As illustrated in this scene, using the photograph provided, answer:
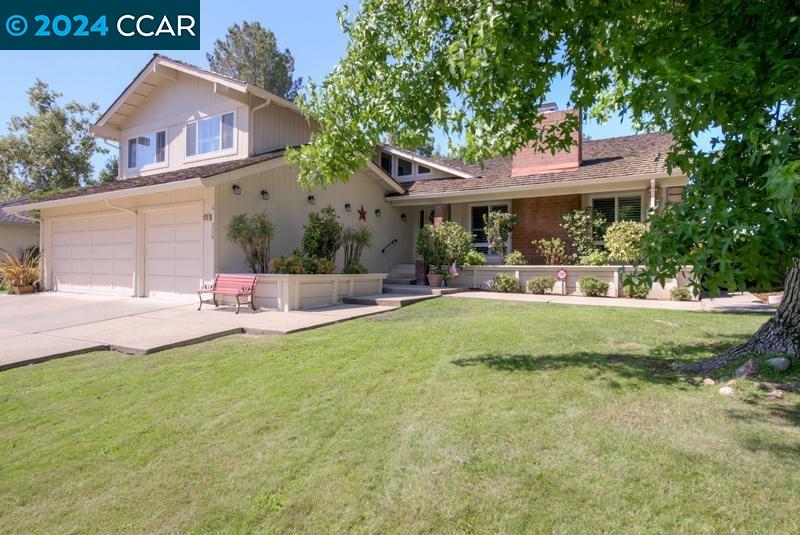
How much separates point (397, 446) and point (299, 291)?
7404mm

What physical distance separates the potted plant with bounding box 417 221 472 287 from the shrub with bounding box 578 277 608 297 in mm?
3524

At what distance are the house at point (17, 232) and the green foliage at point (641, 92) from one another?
21798mm

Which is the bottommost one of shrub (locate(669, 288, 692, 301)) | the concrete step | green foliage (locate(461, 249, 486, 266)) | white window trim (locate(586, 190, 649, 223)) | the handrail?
the concrete step

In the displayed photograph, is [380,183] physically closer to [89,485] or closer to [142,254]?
[142,254]

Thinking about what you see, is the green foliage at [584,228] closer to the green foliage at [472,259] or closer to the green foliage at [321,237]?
the green foliage at [472,259]

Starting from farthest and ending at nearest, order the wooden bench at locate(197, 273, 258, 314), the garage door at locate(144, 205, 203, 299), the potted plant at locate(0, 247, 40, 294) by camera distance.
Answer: the potted plant at locate(0, 247, 40, 294) → the garage door at locate(144, 205, 203, 299) → the wooden bench at locate(197, 273, 258, 314)

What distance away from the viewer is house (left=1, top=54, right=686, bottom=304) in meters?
11.5

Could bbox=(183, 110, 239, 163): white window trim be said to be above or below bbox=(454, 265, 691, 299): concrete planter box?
above

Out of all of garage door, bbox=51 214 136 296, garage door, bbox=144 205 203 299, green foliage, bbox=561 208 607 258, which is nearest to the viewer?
garage door, bbox=144 205 203 299

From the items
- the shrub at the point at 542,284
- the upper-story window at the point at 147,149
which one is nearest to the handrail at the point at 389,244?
the shrub at the point at 542,284

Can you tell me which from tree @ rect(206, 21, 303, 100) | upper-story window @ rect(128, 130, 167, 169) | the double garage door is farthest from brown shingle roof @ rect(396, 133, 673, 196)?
tree @ rect(206, 21, 303, 100)

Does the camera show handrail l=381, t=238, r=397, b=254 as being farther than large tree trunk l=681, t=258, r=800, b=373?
Yes

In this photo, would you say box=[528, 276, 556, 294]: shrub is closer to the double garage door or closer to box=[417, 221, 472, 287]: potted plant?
box=[417, 221, 472, 287]: potted plant

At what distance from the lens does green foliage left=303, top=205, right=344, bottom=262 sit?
11930mm
